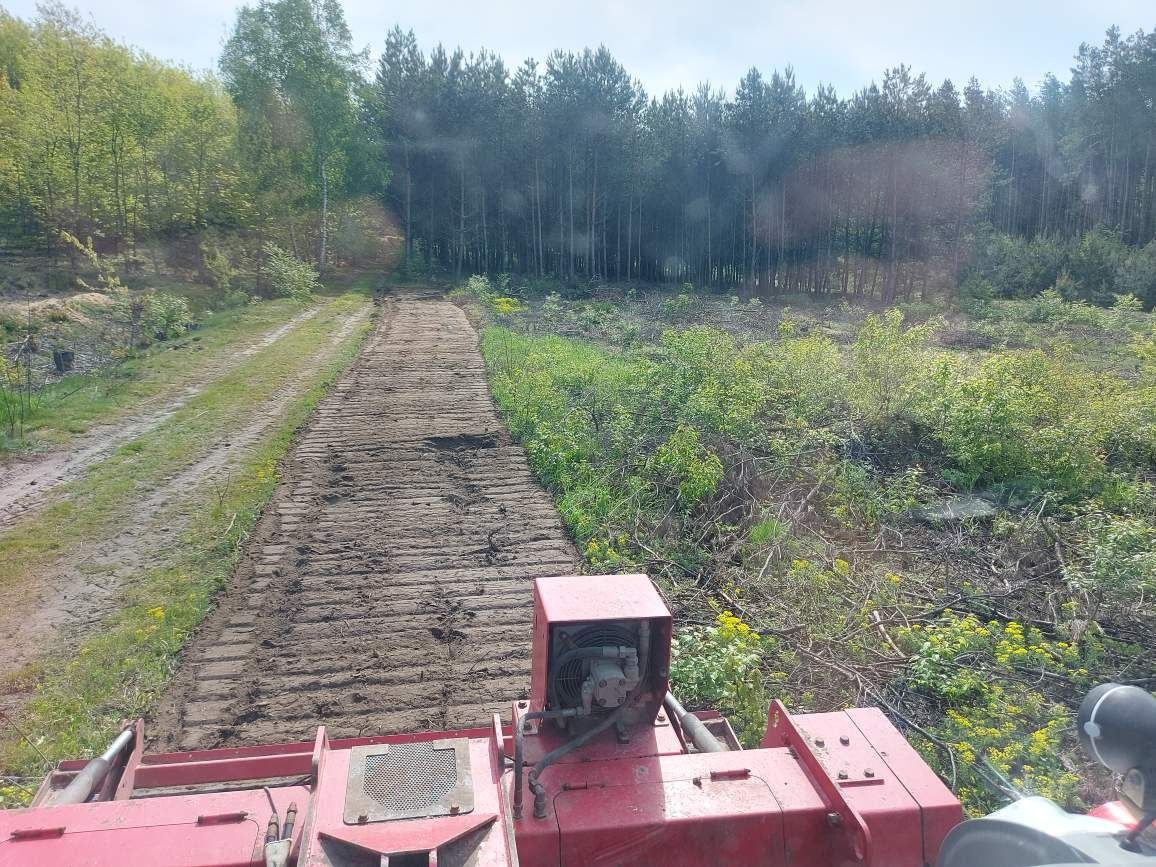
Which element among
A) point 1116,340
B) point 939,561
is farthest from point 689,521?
point 1116,340

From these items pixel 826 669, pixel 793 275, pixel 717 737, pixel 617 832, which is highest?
pixel 793 275

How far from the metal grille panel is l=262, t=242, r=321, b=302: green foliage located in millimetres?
23396

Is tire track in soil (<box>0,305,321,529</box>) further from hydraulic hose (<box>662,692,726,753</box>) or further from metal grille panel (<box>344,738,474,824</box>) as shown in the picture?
hydraulic hose (<box>662,692,726,753</box>)

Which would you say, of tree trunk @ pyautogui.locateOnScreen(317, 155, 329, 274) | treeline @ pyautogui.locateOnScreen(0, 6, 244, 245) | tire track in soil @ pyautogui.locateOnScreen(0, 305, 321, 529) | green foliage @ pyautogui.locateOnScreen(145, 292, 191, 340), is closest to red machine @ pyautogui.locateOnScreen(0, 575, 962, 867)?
tire track in soil @ pyautogui.locateOnScreen(0, 305, 321, 529)

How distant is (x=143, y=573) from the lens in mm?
6801

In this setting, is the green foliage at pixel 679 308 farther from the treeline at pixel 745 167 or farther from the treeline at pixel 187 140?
the treeline at pixel 187 140

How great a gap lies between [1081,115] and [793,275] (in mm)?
14500

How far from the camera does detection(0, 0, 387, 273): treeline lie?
21.1 meters

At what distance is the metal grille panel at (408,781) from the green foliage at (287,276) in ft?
76.8

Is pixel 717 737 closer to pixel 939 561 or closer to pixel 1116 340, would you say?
pixel 939 561

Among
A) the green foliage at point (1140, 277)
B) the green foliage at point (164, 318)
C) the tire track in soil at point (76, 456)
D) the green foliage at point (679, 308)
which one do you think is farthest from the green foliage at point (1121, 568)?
the green foliage at point (1140, 277)

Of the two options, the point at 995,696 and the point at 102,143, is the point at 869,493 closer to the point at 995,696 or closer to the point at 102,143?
the point at 995,696

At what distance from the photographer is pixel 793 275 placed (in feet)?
125

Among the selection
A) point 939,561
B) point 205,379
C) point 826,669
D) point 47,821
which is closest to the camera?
point 47,821
